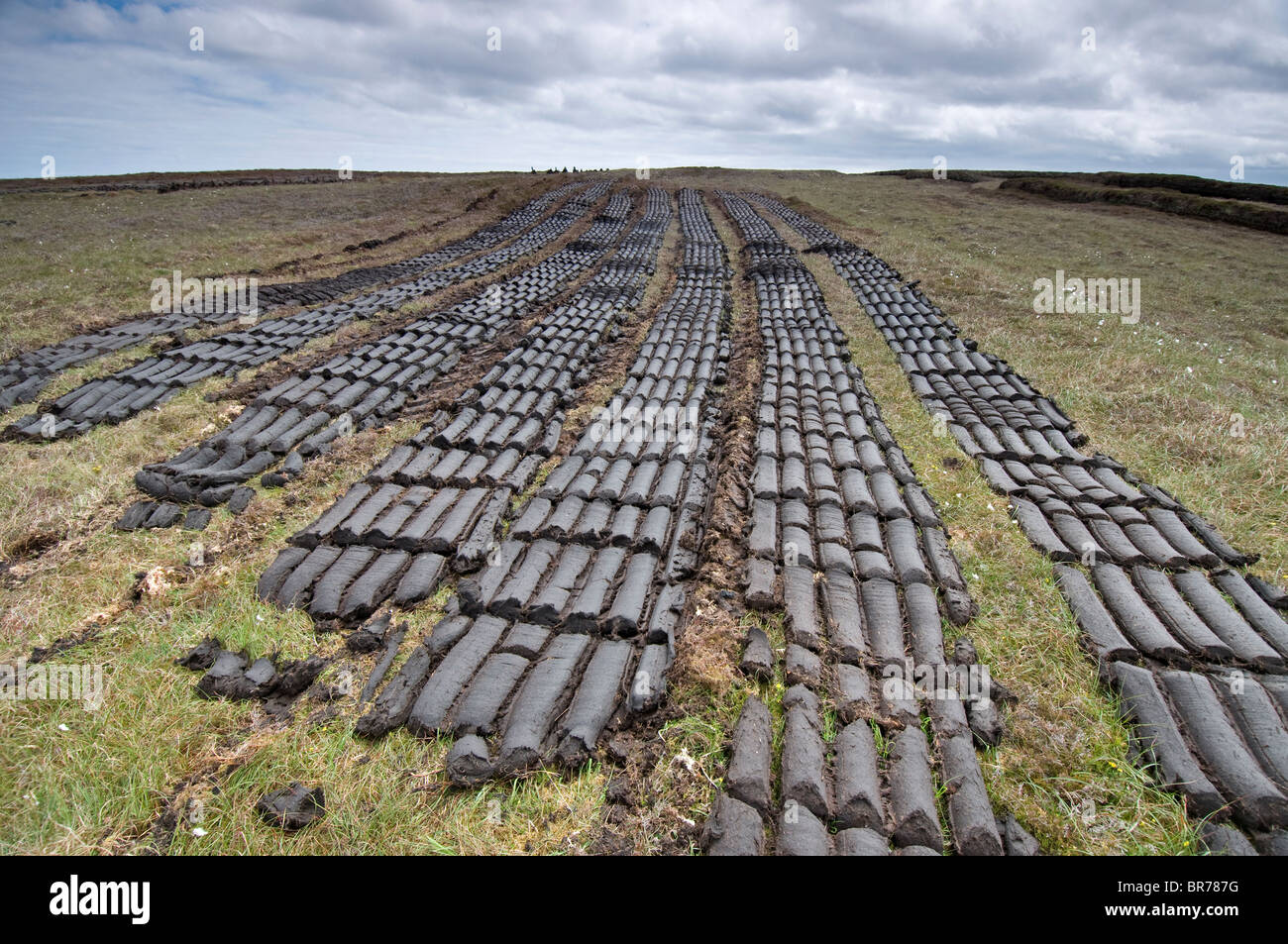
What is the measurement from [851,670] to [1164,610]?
7.68 feet

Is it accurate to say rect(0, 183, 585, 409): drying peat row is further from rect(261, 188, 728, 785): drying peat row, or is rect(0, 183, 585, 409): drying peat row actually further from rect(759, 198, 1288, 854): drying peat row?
rect(759, 198, 1288, 854): drying peat row

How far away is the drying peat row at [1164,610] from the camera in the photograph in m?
2.76

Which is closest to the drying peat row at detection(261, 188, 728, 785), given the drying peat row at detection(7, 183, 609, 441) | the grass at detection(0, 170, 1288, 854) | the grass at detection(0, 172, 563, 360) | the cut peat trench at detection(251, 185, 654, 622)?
the cut peat trench at detection(251, 185, 654, 622)

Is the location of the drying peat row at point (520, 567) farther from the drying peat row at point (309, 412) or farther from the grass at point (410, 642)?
the drying peat row at point (309, 412)

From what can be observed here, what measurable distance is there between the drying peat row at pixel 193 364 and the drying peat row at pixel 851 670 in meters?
7.06

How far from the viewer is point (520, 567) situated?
414cm

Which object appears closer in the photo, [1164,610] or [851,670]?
[851,670]

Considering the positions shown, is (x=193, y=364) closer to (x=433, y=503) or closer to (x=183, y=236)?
(x=433, y=503)

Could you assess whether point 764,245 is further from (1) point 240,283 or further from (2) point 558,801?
(2) point 558,801

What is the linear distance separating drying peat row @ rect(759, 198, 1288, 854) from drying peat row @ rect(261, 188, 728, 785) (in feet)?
8.47

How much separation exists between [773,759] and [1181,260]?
76.2 feet

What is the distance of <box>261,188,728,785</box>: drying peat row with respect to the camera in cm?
309

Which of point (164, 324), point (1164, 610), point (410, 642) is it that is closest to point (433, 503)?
point (410, 642)
